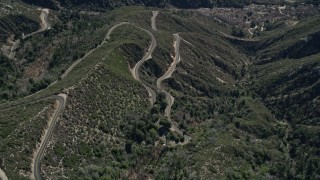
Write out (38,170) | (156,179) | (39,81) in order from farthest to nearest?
(39,81)
(156,179)
(38,170)

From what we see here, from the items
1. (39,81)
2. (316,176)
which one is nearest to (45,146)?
(39,81)

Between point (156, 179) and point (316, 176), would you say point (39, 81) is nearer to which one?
point (156, 179)

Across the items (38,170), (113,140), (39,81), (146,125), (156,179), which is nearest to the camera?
(38,170)

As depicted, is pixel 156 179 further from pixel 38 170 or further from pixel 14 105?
pixel 14 105

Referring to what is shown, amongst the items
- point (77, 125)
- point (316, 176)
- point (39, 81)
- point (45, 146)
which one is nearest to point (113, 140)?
point (77, 125)

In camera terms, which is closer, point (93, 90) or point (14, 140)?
point (14, 140)

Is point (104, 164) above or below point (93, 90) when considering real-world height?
below
